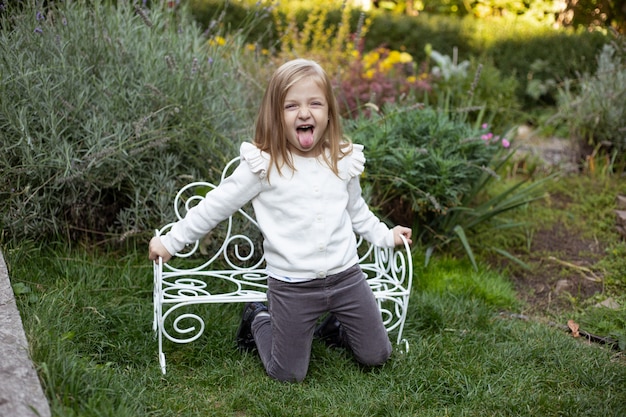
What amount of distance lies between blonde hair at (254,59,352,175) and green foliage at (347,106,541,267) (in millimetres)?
1036

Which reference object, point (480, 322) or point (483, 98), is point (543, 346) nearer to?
point (480, 322)

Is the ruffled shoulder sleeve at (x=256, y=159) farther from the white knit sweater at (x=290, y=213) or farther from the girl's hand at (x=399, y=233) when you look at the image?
the girl's hand at (x=399, y=233)

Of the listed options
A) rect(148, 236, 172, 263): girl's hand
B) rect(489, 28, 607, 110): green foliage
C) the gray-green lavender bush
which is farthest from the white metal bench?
rect(489, 28, 607, 110): green foliage

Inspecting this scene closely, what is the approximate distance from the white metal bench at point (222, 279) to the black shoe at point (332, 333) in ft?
0.70

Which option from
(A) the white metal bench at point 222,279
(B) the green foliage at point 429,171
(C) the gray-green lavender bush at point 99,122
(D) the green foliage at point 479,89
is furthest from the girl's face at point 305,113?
(D) the green foliage at point 479,89

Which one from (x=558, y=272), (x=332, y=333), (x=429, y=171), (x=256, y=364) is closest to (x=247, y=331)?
(x=256, y=364)

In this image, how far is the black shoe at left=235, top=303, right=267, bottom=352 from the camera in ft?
10.1

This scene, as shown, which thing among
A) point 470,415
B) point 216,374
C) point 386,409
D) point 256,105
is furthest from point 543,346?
point 256,105

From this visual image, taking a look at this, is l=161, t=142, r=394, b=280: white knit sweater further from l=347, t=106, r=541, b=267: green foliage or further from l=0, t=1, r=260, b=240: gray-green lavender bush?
l=347, t=106, r=541, b=267: green foliage

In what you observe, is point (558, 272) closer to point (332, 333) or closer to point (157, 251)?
point (332, 333)

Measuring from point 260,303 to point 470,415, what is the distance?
1.06m

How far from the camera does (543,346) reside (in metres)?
3.15

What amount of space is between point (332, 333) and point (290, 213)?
695 mm

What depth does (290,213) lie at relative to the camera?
9.15 ft
